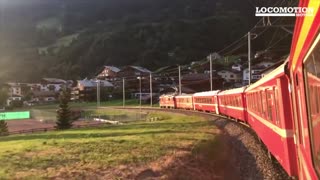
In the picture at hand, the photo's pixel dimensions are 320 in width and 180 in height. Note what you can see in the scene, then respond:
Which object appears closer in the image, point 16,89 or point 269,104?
point 269,104

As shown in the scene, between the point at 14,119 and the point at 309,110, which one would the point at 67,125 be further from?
the point at 309,110

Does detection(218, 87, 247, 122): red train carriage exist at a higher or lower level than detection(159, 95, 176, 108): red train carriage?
lower

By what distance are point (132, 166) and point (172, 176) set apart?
162 centimetres

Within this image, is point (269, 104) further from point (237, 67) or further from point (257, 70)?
point (237, 67)

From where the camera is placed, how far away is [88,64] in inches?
6905

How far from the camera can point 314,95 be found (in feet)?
16.5

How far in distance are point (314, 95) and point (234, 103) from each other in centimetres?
2903

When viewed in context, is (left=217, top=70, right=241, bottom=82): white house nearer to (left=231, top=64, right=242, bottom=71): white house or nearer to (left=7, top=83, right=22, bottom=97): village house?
(left=231, top=64, right=242, bottom=71): white house

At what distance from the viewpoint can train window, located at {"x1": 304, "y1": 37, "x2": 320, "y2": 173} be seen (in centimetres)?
454

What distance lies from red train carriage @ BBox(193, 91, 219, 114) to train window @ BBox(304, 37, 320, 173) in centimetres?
3923

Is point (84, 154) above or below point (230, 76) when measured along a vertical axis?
below

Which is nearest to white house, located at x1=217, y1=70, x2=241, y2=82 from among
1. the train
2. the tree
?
the tree

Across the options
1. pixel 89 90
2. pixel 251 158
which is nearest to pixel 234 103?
pixel 251 158

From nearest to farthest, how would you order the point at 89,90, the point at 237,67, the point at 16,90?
the point at 237,67, the point at 89,90, the point at 16,90
